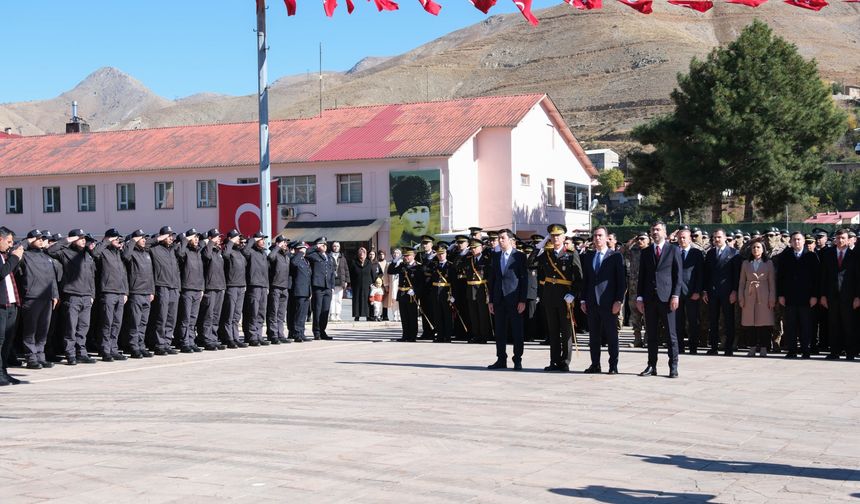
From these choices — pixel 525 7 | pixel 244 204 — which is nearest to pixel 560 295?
pixel 525 7

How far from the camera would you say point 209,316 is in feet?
64.5

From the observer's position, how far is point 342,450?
29.2ft

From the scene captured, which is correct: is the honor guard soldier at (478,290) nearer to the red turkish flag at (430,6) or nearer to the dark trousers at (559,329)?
the dark trousers at (559,329)

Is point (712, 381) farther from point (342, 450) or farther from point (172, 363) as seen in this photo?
point (172, 363)

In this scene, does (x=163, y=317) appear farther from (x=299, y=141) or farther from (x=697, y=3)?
(x=299, y=141)

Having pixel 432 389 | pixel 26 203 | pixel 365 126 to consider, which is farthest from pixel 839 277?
pixel 26 203

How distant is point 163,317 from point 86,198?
3920 cm

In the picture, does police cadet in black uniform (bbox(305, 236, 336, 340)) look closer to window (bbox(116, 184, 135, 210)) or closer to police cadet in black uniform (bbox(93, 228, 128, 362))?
police cadet in black uniform (bbox(93, 228, 128, 362))

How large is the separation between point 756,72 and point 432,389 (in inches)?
1745

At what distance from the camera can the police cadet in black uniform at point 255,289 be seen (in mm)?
20391

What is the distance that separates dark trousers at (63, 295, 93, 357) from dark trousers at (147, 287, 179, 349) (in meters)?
1.42

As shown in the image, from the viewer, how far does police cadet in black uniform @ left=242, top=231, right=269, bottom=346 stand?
20391mm

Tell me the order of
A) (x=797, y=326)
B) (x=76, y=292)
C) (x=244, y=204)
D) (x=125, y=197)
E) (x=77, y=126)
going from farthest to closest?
(x=77, y=126), (x=125, y=197), (x=244, y=204), (x=797, y=326), (x=76, y=292)

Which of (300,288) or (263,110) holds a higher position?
(263,110)
